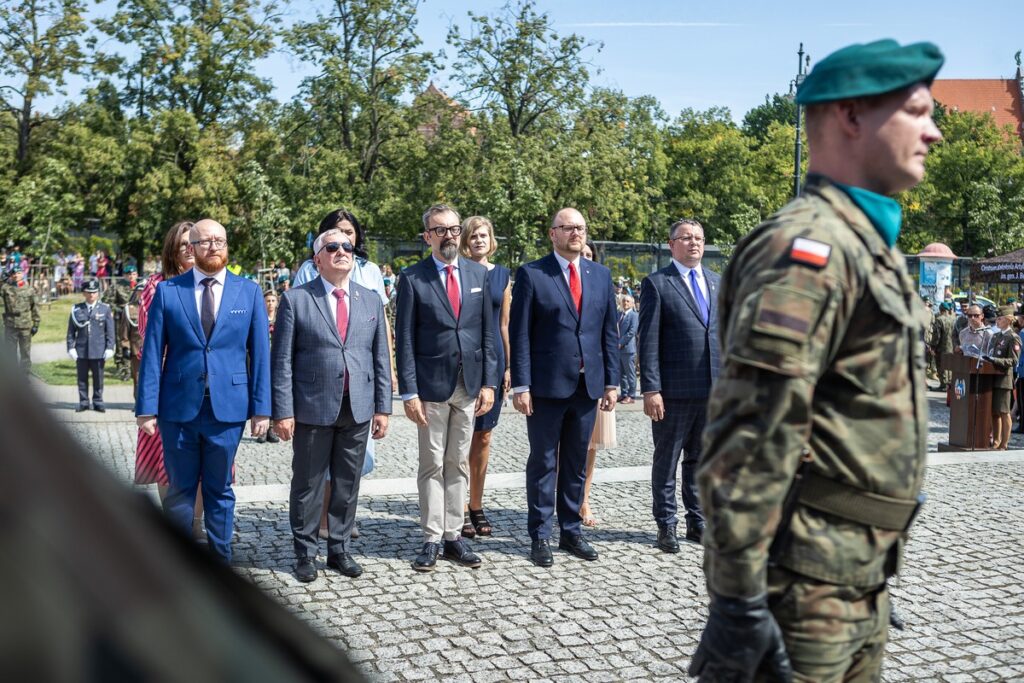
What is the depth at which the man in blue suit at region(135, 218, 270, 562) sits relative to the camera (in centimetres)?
621

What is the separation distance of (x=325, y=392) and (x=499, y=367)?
1.79 metres

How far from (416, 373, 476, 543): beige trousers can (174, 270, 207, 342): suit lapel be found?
5.33ft

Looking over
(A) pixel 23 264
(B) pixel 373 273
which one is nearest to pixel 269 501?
(B) pixel 373 273

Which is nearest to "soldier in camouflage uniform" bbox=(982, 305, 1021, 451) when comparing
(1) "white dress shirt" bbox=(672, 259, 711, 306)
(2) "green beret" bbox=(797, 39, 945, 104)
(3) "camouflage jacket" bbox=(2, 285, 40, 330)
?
(1) "white dress shirt" bbox=(672, 259, 711, 306)

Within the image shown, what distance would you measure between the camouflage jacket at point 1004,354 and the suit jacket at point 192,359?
10291 mm

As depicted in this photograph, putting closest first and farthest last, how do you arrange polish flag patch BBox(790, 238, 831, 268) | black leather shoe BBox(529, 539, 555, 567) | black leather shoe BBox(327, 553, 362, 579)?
polish flag patch BBox(790, 238, 831, 268)
black leather shoe BBox(327, 553, 362, 579)
black leather shoe BBox(529, 539, 555, 567)

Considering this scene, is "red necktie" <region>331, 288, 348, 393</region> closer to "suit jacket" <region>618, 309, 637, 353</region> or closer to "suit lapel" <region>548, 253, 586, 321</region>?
"suit lapel" <region>548, 253, 586, 321</region>

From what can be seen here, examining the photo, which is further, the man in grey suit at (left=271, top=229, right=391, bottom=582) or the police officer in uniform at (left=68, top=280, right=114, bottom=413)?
the police officer in uniform at (left=68, top=280, right=114, bottom=413)

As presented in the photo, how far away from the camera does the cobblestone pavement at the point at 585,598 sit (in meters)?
5.04

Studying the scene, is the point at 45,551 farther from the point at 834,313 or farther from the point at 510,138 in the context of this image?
the point at 510,138

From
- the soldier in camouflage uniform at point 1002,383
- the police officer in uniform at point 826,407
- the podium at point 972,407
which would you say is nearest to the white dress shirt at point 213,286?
the police officer in uniform at point 826,407

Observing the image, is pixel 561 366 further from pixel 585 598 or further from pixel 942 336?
pixel 942 336

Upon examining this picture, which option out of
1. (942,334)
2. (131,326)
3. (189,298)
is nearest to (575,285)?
(189,298)

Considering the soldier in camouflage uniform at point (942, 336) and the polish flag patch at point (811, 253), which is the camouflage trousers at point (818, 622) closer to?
the polish flag patch at point (811, 253)
